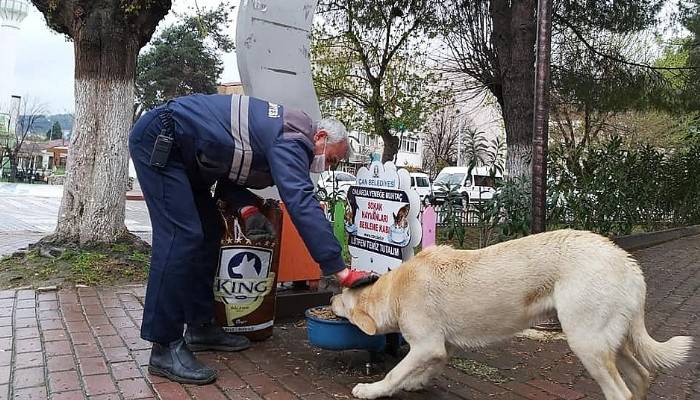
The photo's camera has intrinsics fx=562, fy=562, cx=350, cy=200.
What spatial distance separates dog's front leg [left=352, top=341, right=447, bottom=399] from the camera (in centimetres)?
274

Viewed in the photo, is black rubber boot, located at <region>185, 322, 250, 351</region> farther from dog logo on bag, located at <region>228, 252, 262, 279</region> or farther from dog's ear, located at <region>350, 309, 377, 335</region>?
dog's ear, located at <region>350, 309, 377, 335</region>

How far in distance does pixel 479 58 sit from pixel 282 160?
955 centimetres

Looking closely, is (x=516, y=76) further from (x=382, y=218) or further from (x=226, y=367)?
(x=226, y=367)

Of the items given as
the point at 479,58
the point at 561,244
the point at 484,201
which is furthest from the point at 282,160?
the point at 479,58

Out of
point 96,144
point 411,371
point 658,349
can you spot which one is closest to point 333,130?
point 411,371

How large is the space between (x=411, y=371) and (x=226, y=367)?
3.65 ft

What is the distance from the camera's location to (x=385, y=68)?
1642 centimetres

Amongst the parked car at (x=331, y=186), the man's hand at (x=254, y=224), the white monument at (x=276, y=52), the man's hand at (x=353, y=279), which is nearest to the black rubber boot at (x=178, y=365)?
the man's hand at (x=254, y=224)

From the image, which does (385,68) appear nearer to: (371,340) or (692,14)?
(692,14)

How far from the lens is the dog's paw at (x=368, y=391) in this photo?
111 inches

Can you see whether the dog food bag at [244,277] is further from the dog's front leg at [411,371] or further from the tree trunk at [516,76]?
the tree trunk at [516,76]

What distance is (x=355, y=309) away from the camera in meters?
2.95

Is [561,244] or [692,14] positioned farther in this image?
[692,14]

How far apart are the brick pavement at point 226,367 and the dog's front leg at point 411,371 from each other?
0.14 metres
